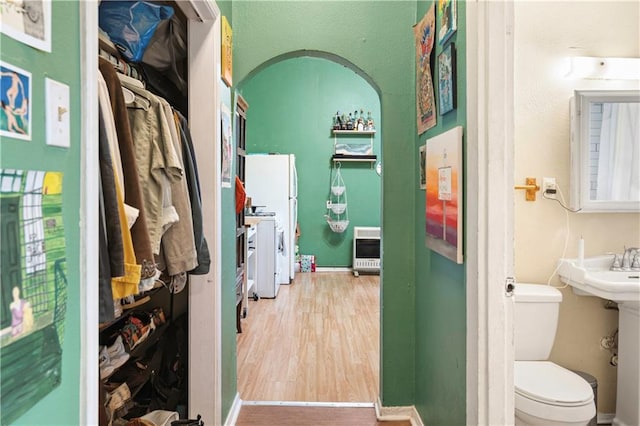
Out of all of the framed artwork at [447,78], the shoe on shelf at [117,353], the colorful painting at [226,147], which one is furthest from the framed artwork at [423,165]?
the shoe on shelf at [117,353]

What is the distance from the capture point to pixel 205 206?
6.31ft

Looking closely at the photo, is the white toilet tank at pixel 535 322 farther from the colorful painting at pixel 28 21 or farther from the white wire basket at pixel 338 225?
the white wire basket at pixel 338 225

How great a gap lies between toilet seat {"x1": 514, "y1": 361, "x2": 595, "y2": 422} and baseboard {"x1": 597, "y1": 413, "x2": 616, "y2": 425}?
1.87 feet

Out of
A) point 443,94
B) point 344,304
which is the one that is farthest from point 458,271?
point 344,304

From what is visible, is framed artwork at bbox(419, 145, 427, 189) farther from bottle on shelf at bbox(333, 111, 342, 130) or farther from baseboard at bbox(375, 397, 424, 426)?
bottle on shelf at bbox(333, 111, 342, 130)

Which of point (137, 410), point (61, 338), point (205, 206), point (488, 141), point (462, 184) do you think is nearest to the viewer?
point (61, 338)

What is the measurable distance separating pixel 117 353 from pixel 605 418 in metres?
2.56

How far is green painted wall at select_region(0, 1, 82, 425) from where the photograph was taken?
697 millimetres

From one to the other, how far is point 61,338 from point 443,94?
162cm

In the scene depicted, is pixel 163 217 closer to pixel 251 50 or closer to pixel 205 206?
pixel 205 206

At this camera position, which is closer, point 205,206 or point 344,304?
point 205,206

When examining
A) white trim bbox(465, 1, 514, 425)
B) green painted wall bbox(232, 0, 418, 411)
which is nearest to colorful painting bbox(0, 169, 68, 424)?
white trim bbox(465, 1, 514, 425)

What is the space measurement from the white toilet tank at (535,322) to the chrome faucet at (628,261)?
0.39 m

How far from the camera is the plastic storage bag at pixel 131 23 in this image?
1.64 meters
